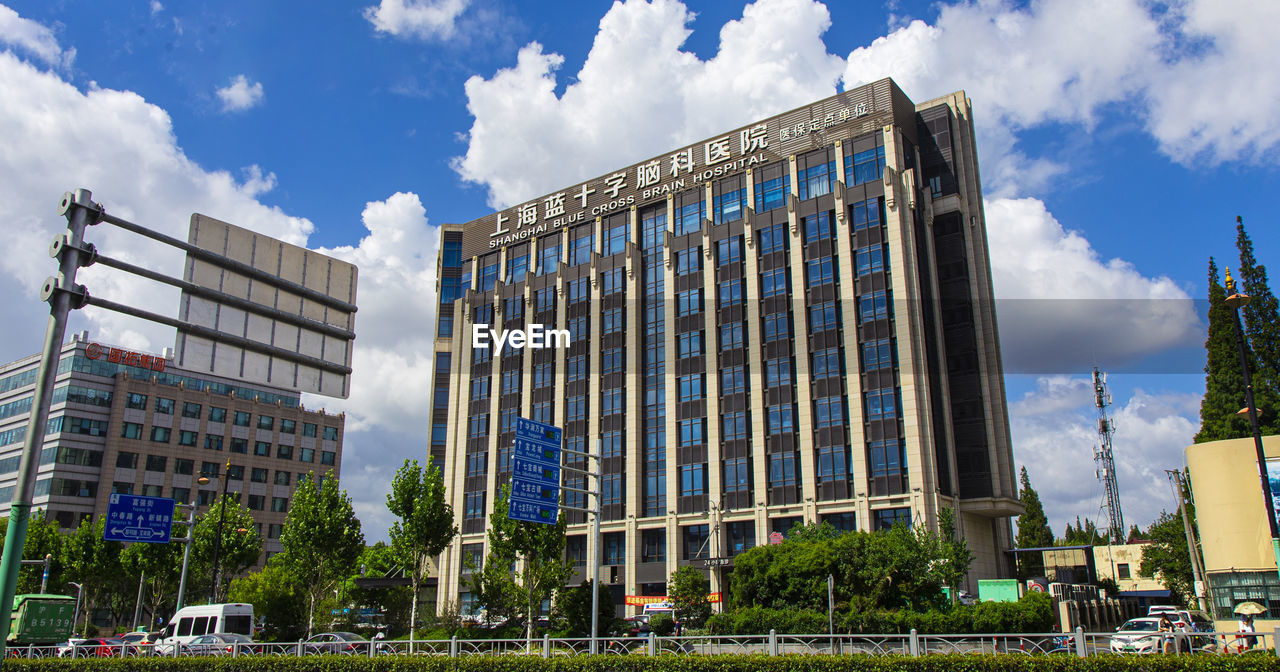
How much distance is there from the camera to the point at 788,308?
197ft

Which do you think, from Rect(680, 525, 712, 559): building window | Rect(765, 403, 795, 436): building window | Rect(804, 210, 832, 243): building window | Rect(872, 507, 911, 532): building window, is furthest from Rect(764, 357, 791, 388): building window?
Rect(680, 525, 712, 559): building window

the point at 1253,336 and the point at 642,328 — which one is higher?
the point at 642,328

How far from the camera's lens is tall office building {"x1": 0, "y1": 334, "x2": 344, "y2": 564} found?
81.7 meters

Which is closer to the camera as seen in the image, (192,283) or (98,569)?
(192,283)

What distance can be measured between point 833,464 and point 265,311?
48293 millimetres

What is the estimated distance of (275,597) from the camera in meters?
48.6

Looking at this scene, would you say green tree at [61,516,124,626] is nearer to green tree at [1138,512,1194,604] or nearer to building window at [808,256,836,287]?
building window at [808,256,836,287]

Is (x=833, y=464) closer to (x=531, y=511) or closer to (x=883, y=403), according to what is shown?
(x=883, y=403)

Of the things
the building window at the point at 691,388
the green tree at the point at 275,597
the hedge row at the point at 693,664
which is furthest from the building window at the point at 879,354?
the hedge row at the point at 693,664

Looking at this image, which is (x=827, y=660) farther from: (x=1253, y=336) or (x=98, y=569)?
(x=98, y=569)

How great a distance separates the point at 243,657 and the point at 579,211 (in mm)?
56257

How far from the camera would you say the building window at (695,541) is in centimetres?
5947

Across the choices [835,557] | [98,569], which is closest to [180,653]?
[835,557]

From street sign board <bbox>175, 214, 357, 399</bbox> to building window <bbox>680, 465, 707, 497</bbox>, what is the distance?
5015cm
